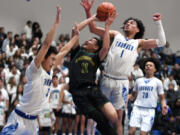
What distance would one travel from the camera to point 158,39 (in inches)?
248

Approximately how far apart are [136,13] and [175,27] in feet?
8.37

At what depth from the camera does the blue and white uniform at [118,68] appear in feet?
20.1

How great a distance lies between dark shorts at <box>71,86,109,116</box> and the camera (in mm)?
5664

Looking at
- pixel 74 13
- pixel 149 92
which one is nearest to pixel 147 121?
pixel 149 92

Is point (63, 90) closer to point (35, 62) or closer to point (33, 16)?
point (35, 62)

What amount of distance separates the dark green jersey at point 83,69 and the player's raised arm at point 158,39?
99cm

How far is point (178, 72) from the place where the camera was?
16.5 m

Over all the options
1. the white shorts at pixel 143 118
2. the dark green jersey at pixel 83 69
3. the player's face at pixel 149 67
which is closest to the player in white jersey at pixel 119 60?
the dark green jersey at pixel 83 69

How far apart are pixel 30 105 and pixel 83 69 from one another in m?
1.04

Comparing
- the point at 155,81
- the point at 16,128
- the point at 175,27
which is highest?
the point at 175,27

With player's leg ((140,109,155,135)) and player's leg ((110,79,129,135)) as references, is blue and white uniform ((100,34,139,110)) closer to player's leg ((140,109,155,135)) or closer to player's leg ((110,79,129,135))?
player's leg ((110,79,129,135))

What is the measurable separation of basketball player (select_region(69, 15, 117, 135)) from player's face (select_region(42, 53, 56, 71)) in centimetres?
55

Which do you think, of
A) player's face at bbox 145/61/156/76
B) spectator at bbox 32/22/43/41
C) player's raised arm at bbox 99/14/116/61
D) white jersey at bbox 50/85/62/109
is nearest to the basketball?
player's raised arm at bbox 99/14/116/61

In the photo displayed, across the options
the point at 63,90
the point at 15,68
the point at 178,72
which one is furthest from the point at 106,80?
the point at 178,72
